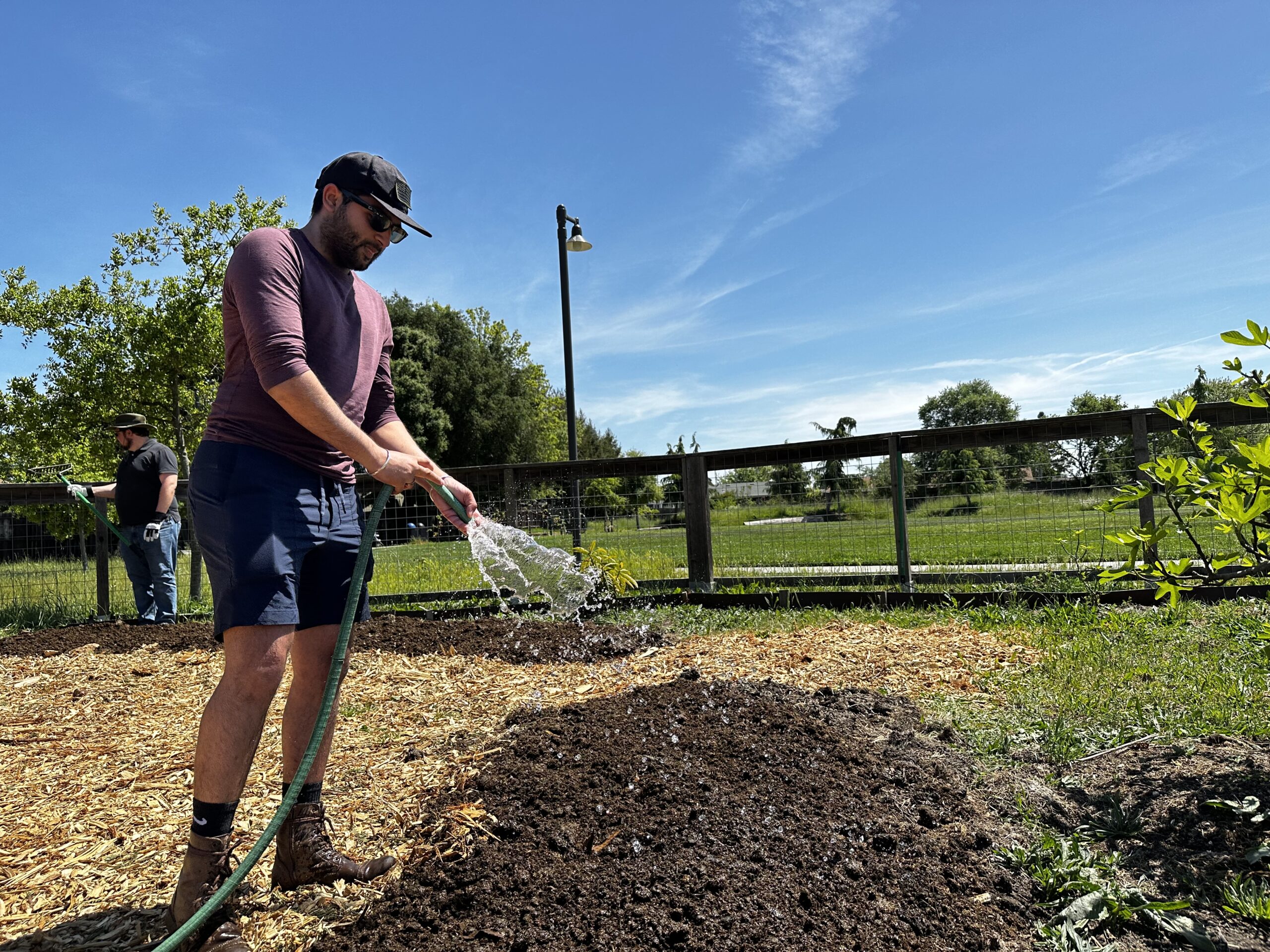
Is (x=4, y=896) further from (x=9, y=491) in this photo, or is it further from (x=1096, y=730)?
(x=9, y=491)

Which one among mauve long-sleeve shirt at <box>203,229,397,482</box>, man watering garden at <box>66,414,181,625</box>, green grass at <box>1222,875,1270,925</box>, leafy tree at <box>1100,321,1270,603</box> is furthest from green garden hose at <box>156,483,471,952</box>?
man watering garden at <box>66,414,181,625</box>

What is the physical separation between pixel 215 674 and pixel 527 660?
1910mm

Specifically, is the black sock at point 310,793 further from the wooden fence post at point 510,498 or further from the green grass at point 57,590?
the green grass at point 57,590

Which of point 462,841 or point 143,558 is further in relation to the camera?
point 143,558

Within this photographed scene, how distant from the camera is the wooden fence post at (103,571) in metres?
7.65

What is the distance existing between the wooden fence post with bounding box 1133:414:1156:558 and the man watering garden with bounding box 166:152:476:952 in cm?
551

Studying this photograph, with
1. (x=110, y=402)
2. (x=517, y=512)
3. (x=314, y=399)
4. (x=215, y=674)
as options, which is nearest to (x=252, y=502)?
(x=314, y=399)

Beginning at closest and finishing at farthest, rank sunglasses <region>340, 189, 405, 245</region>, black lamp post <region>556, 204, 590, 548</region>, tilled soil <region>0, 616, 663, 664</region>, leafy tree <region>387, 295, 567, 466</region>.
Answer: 1. sunglasses <region>340, 189, 405, 245</region>
2. tilled soil <region>0, 616, 663, 664</region>
3. black lamp post <region>556, 204, 590, 548</region>
4. leafy tree <region>387, 295, 567, 466</region>

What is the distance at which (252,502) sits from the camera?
1.96 metres

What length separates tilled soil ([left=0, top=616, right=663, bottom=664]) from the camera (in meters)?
4.86

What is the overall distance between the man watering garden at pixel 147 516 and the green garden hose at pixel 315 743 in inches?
216

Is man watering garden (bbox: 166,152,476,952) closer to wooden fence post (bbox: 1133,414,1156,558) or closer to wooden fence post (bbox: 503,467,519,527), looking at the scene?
wooden fence post (bbox: 503,467,519,527)

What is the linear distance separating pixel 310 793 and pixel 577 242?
1128 cm

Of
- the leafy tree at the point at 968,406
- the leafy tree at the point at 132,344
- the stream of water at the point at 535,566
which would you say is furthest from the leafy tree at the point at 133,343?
the leafy tree at the point at 968,406
